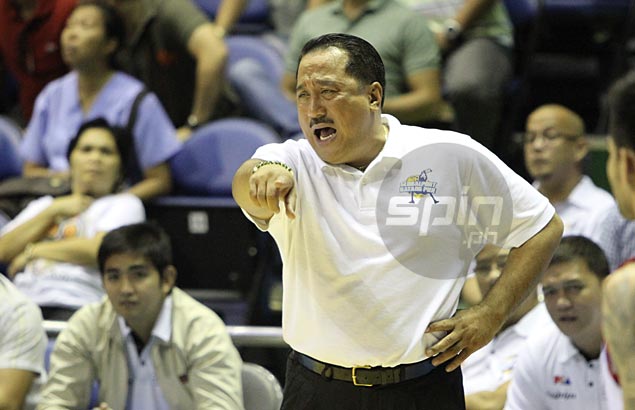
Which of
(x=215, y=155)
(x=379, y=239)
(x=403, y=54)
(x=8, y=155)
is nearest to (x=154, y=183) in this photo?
(x=215, y=155)

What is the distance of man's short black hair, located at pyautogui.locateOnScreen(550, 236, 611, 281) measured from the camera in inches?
146

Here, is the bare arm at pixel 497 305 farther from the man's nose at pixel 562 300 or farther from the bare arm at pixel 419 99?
the bare arm at pixel 419 99

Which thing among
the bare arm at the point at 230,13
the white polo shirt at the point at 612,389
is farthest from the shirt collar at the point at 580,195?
the white polo shirt at the point at 612,389

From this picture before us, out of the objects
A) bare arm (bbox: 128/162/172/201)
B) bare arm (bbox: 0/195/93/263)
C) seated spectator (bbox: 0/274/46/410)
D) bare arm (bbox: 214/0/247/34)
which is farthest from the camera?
bare arm (bbox: 214/0/247/34)

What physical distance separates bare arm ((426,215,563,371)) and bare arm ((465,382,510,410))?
3.60ft

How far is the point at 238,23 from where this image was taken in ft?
21.5

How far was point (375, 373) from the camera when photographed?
2.72 meters

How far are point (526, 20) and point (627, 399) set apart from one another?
169 inches

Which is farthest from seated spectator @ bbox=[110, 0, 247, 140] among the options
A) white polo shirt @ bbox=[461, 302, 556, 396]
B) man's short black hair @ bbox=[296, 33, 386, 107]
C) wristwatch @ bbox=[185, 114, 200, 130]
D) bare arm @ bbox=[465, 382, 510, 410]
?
man's short black hair @ bbox=[296, 33, 386, 107]

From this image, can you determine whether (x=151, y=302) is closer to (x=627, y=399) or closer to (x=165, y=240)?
(x=165, y=240)

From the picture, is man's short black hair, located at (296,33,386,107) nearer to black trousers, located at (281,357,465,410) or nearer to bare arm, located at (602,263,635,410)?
black trousers, located at (281,357,465,410)

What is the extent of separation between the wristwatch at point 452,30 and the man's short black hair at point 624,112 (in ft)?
11.9

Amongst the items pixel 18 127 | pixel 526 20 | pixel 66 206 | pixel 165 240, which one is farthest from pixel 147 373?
pixel 526 20

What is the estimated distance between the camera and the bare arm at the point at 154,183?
510cm
